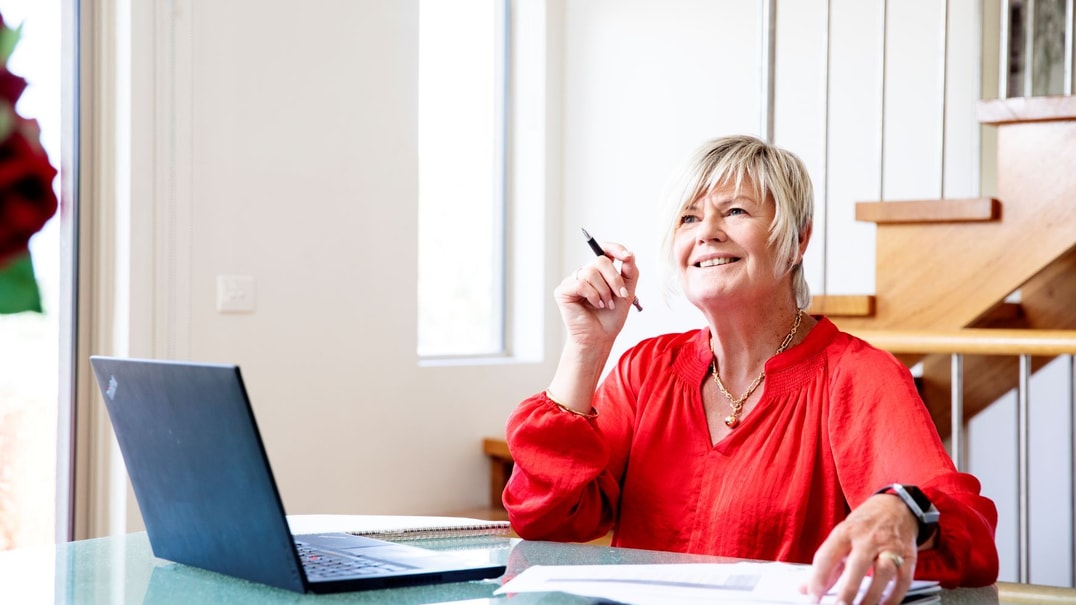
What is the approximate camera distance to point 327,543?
1230 mm

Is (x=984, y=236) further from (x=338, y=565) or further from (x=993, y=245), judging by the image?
(x=338, y=565)

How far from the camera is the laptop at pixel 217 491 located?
0.94 metres

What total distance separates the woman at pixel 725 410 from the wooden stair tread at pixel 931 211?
1049 mm

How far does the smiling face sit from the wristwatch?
0.58 meters

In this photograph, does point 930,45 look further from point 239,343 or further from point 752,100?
point 239,343

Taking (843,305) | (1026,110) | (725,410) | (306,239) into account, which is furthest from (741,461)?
(306,239)

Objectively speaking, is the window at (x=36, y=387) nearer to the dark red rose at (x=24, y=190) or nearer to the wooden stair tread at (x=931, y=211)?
the wooden stair tread at (x=931, y=211)

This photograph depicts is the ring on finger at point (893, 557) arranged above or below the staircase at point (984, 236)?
below

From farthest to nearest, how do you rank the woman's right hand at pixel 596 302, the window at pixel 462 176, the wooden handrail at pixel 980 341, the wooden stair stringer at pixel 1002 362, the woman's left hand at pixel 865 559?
the window at pixel 462 176 < the wooden stair stringer at pixel 1002 362 < the wooden handrail at pixel 980 341 < the woman's right hand at pixel 596 302 < the woman's left hand at pixel 865 559

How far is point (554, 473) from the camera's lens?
1460 millimetres

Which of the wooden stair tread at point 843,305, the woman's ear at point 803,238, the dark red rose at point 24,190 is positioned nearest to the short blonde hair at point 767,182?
the woman's ear at point 803,238

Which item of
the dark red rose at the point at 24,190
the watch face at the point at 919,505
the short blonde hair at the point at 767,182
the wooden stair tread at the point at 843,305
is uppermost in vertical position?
the short blonde hair at the point at 767,182

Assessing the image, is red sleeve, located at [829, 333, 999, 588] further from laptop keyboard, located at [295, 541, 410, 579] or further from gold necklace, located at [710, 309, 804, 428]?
laptop keyboard, located at [295, 541, 410, 579]

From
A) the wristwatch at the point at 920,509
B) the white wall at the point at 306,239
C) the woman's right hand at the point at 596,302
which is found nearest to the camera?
the wristwatch at the point at 920,509
